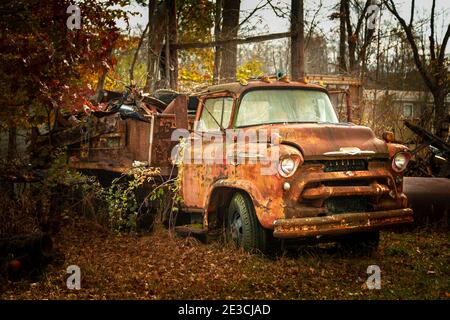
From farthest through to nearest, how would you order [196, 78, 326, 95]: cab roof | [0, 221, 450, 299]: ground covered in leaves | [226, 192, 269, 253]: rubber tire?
1. [196, 78, 326, 95]: cab roof
2. [226, 192, 269, 253]: rubber tire
3. [0, 221, 450, 299]: ground covered in leaves

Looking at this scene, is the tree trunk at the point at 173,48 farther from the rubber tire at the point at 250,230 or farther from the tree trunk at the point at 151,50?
the rubber tire at the point at 250,230

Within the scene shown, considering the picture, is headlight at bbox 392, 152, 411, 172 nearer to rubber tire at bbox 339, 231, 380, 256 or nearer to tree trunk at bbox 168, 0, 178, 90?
rubber tire at bbox 339, 231, 380, 256

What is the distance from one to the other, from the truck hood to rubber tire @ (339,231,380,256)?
1.16 m

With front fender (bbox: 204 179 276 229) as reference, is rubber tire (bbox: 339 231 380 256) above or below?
below

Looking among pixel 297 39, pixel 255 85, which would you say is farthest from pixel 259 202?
pixel 297 39

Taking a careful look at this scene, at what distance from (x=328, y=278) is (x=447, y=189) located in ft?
13.0

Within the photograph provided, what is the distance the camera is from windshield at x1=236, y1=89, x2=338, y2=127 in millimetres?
7414

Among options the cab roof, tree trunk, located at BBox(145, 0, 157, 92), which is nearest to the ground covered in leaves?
the cab roof

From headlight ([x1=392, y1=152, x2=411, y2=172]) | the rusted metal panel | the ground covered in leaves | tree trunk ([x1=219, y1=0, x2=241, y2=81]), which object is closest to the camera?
the ground covered in leaves

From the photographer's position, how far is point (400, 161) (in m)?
7.21

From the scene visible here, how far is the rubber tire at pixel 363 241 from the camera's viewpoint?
7582 millimetres

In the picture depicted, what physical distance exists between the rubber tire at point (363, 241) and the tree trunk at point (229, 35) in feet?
29.6

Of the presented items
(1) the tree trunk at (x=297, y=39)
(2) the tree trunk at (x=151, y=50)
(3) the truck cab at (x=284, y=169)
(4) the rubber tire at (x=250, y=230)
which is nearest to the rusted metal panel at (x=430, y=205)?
(3) the truck cab at (x=284, y=169)
